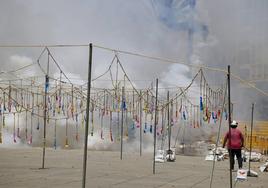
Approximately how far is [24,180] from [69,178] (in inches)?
49.9

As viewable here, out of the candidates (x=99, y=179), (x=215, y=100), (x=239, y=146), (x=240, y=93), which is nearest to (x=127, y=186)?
(x=99, y=179)

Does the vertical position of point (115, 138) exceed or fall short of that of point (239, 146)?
it falls short

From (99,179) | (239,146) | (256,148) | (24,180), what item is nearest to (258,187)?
(239,146)

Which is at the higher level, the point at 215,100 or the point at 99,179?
the point at 215,100

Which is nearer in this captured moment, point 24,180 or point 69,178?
point 24,180

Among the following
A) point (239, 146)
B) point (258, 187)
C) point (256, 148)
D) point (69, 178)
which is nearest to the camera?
point (258, 187)

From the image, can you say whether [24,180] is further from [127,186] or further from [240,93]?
[240,93]

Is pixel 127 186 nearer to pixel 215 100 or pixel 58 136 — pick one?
pixel 215 100

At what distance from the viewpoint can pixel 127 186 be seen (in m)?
9.38

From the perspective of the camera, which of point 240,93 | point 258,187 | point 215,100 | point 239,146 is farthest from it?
point 240,93

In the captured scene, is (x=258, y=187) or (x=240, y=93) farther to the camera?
(x=240, y=93)

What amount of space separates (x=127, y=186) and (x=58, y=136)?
26087 mm

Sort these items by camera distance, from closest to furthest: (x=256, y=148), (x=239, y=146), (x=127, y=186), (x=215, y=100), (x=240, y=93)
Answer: (x=127, y=186)
(x=239, y=146)
(x=215, y=100)
(x=256, y=148)
(x=240, y=93)

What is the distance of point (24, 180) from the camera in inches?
392
